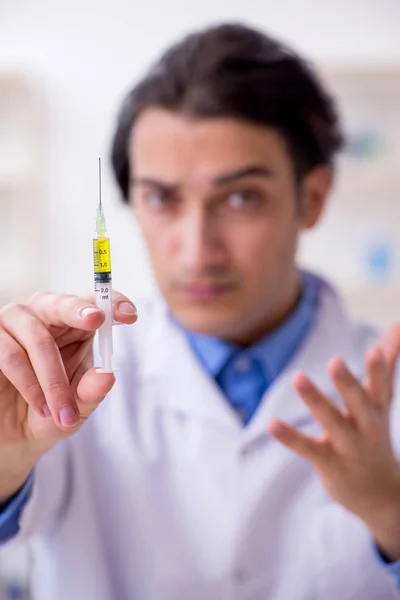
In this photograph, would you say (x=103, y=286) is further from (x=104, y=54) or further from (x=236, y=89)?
(x=104, y=54)

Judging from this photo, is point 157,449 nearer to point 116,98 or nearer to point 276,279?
point 276,279

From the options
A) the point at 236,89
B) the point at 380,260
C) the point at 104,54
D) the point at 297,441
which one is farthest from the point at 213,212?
the point at 380,260

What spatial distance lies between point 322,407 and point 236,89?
14.8 inches

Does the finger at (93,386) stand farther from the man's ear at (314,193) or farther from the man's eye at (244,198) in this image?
the man's ear at (314,193)

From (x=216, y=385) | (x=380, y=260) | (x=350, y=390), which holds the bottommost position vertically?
(x=380, y=260)

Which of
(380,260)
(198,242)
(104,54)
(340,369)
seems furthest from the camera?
(380,260)

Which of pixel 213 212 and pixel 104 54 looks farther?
pixel 104 54

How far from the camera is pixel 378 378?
561mm

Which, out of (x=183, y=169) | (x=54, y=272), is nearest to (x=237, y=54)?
(x=183, y=169)

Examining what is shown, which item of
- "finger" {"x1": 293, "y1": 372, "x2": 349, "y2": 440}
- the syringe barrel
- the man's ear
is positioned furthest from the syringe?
the man's ear

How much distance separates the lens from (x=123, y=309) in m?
0.40

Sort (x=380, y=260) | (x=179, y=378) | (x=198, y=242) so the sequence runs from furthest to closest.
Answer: (x=380, y=260) → (x=179, y=378) → (x=198, y=242)

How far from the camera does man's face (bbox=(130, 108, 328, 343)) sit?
2.16ft

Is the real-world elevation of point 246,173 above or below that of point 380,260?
above
